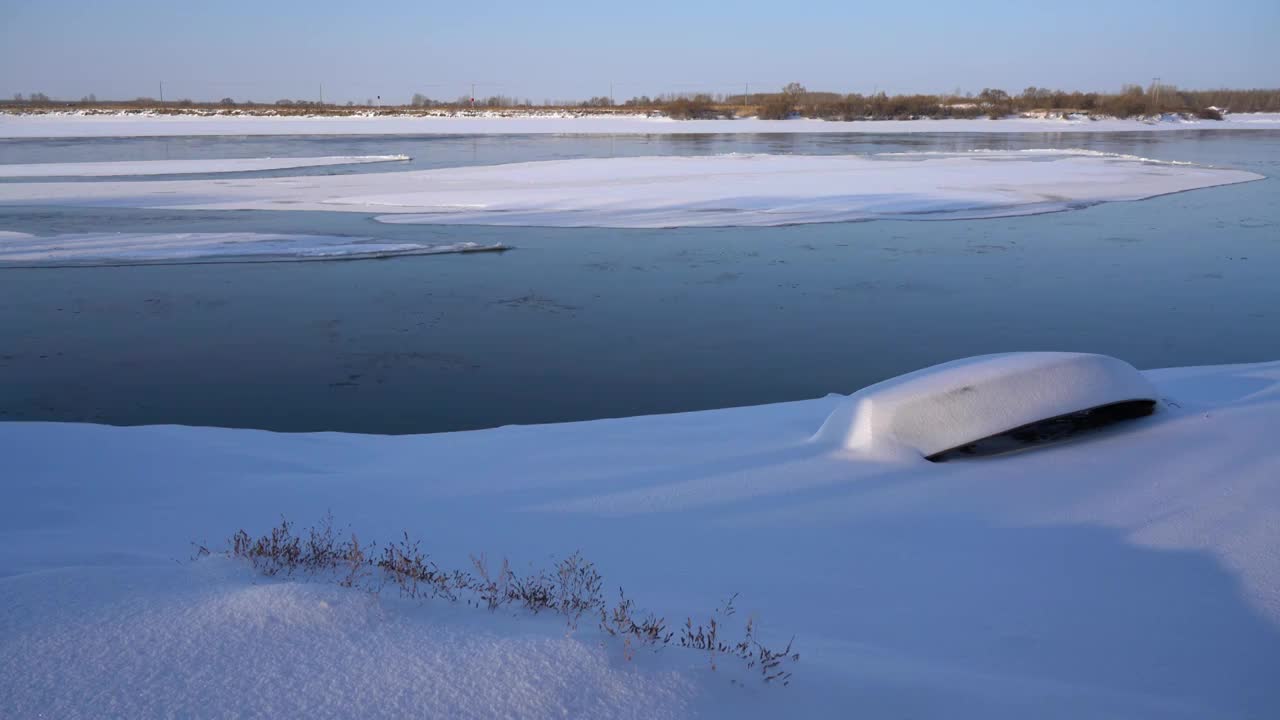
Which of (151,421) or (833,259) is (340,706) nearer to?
(151,421)

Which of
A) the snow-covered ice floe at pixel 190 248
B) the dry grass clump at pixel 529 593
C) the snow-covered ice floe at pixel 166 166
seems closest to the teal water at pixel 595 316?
the snow-covered ice floe at pixel 190 248

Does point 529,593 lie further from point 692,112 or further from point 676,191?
point 692,112

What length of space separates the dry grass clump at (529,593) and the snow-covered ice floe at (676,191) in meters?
10.6

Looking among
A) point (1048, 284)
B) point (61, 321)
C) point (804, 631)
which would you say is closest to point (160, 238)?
point (61, 321)

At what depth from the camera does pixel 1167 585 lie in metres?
3.17

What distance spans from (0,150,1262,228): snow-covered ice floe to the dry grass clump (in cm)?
1056

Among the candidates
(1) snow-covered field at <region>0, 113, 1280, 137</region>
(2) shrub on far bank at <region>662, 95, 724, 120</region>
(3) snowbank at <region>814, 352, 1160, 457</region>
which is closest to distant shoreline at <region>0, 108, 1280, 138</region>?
(1) snow-covered field at <region>0, 113, 1280, 137</region>

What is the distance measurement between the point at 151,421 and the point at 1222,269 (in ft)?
33.7

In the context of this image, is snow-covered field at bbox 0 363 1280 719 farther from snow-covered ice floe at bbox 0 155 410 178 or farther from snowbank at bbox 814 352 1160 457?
snow-covered ice floe at bbox 0 155 410 178

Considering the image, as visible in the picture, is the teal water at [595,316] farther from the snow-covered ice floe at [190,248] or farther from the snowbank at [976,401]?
the snowbank at [976,401]

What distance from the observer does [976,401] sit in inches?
177

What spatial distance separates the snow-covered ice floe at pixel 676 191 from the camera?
14.2 metres

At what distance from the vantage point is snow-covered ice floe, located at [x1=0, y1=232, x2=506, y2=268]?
34.6 feet

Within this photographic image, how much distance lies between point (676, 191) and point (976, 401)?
1248 cm
